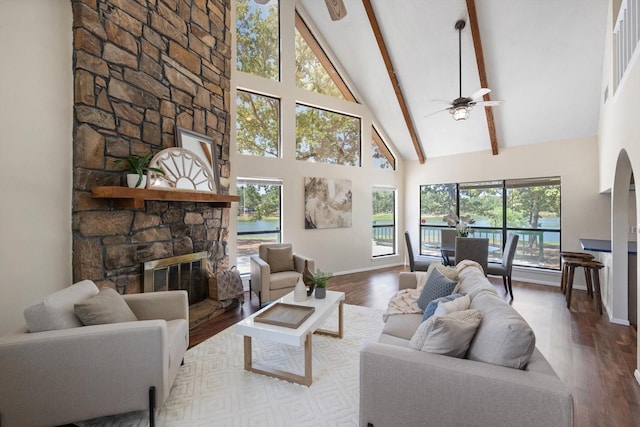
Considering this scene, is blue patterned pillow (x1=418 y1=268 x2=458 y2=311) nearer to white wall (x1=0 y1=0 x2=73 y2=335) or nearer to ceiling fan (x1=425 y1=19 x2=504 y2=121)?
ceiling fan (x1=425 y1=19 x2=504 y2=121)

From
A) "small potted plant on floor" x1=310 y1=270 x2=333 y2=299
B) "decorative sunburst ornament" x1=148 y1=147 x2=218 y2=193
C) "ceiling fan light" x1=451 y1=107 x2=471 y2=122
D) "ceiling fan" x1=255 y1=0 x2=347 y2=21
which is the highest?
"ceiling fan" x1=255 y1=0 x2=347 y2=21

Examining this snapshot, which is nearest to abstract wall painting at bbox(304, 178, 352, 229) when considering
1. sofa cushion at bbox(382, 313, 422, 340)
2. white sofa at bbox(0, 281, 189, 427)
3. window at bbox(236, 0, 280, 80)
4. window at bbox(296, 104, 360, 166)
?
window at bbox(296, 104, 360, 166)

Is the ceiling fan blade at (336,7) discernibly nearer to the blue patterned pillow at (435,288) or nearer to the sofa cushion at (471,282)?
the blue patterned pillow at (435,288)

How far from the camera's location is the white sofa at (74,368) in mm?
1532

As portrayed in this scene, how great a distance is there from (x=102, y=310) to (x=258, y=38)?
5078 millimetres

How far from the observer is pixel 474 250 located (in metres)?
4.29

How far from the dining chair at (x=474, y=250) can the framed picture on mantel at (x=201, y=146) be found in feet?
12.2

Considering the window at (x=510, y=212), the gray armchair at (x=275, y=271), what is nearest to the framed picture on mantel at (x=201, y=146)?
the gray armchair at (x=275, y=271)

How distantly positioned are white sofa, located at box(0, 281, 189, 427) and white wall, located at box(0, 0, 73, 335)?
0.68 metres

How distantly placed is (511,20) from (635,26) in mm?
1789

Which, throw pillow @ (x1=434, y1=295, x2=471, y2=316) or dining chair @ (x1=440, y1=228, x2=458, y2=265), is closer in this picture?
throw pillow @ (x1=434, y1=295, x2=471, y2=316)

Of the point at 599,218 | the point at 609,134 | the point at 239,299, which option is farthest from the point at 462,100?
the point at 239,299

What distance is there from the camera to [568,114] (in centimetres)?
477

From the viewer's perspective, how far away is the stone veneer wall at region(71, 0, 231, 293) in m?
2.45
